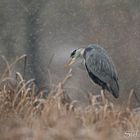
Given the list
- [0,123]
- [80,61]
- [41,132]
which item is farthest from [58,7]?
[41,132]

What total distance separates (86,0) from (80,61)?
0.57m

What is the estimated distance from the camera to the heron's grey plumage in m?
4.73

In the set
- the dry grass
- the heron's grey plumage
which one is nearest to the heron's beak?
the heron's grey plumage

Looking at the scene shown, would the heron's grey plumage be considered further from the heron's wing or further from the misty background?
the misty background

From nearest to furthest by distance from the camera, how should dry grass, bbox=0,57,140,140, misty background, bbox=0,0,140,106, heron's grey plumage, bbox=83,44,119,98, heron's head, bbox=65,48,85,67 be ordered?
1. dry grass, bbox=0,57,140,140
2. heron's grey plumage, bbox=83,44,119,98
3. heron's head, bbox=65,48,85,67
4. misty background, bbox=0,0,140,106

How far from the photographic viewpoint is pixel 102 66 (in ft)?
15.8

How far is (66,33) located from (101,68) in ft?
1.80

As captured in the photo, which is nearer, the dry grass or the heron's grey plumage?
the dry grass

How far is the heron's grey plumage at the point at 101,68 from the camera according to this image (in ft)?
15.5

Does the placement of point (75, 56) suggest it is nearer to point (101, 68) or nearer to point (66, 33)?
point (66, 33)

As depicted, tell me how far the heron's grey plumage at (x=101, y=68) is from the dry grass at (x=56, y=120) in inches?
40.6

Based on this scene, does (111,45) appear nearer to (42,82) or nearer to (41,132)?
(42,82)

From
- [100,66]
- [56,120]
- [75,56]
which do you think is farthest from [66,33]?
[56,120]

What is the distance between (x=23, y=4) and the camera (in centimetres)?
518
